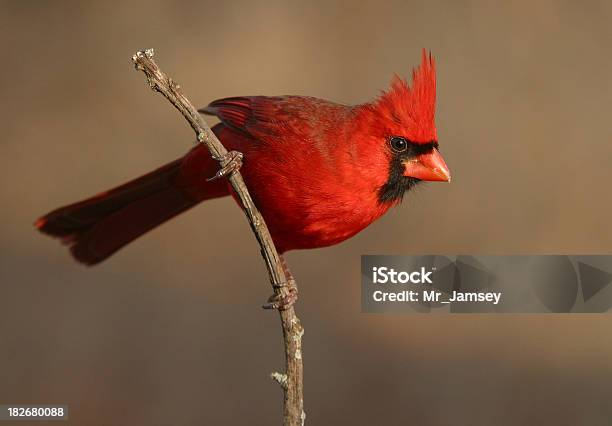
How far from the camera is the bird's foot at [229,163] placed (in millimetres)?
2179

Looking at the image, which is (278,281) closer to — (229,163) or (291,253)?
(229,163)

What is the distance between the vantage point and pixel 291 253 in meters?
4.49

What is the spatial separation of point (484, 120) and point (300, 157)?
236 cm

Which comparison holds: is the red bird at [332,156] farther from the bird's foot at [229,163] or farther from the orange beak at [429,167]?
the bird's foot at [229,163]

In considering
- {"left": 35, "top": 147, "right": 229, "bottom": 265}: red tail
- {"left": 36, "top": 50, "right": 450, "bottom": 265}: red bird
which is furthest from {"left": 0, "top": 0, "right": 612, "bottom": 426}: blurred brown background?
{"left": 36, "top": 50, "right": 450, "bottom": 265}: red bird

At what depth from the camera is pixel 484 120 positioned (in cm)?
450

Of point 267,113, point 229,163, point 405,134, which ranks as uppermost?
point 267,113

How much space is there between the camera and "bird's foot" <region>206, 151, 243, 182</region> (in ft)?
7.15

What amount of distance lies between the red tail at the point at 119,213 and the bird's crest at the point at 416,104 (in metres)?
0.78

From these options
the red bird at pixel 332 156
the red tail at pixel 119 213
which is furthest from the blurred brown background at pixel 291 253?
the red bird at pixel 332 156

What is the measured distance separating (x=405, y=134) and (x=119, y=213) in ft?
3.61

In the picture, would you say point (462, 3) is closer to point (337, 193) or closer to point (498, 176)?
point (498, 176)

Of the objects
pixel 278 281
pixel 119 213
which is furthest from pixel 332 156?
pixel 119 213

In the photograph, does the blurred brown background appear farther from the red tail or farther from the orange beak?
the orange beak
